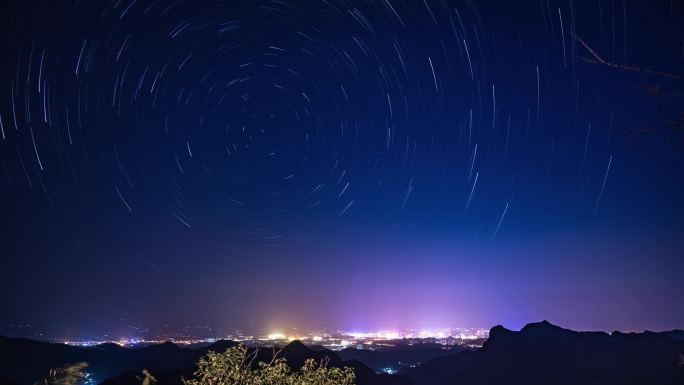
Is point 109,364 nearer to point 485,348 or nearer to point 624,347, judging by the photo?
point 485,348

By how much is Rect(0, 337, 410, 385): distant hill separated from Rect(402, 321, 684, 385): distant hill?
2816 centimetres

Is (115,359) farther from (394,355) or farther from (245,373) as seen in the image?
(245,373)

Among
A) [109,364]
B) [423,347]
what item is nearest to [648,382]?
[109,364]

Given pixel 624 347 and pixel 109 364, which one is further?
pixel 109 364

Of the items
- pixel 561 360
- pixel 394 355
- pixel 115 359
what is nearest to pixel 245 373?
pixel 561 360

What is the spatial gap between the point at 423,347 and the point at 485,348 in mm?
86171

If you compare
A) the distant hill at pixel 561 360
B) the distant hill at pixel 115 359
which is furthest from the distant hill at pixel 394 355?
the distant hill at pixel 115 359

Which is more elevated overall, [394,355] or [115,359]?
[115,359]

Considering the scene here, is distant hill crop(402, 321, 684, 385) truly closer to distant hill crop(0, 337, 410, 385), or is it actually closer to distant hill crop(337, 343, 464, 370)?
distant hill crop(0, 337, 410, 385)

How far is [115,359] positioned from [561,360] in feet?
359

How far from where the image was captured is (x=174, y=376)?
193 ft

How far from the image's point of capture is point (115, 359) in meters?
107

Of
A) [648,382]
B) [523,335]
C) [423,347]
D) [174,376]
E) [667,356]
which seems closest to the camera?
[174,376]

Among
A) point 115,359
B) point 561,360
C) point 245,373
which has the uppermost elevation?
point 245,373
